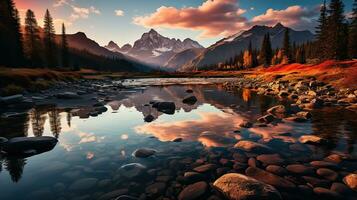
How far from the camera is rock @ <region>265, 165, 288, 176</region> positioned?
6.00 m

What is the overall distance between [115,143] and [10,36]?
6430 cm

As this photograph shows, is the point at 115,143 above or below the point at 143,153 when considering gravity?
below

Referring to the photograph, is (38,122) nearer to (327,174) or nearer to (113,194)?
(113,194)

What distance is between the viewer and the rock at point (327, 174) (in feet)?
18.6

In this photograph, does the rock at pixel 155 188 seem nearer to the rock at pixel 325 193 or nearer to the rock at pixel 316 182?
the rock at pixel 325 193

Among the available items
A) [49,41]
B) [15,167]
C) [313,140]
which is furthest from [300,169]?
[49,41]

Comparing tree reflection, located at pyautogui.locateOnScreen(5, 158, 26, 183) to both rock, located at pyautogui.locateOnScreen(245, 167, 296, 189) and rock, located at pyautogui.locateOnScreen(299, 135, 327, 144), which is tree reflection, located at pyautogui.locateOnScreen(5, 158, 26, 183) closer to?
rock, located at pyautogui.locateOnScreen(245, 167, 296, 189)

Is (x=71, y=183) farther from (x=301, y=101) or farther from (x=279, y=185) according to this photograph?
(x=301, y=101)

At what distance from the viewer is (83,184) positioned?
18.4 feet

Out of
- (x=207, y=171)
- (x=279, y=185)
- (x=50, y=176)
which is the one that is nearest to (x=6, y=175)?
(x=50, y=176)

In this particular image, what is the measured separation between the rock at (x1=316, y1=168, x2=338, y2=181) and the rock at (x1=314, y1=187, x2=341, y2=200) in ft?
2.38

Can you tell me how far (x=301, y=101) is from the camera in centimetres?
1961

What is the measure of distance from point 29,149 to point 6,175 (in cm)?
190

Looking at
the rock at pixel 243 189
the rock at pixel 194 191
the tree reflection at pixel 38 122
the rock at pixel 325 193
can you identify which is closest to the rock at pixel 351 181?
the rock at pixel 325 193
